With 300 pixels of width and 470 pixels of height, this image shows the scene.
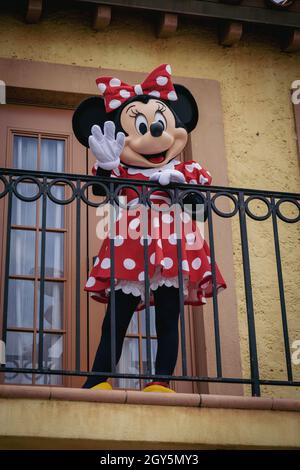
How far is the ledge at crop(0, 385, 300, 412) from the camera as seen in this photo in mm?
5984

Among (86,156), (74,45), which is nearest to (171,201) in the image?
(86,156)

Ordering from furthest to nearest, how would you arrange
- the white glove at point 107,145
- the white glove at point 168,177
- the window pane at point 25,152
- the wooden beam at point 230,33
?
the wooden beam at point 230,33, the window pane at point 25,152, the white glove at point 168,177, the white glove at point 107,145

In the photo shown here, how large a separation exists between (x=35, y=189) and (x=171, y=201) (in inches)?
62.2

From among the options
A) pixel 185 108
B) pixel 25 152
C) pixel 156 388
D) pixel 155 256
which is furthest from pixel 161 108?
pixel 156 388

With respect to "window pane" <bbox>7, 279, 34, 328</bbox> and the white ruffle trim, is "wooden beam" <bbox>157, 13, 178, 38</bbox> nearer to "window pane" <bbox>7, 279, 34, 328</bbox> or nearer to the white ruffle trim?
"window pane" <bbox>7, 279, 34, 328</bbox>

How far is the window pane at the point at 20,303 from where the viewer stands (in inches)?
298

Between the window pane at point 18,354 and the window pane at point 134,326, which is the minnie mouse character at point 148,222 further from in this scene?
the window pane at point 18,354

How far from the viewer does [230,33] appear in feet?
28.1

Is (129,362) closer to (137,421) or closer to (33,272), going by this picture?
(33,272)

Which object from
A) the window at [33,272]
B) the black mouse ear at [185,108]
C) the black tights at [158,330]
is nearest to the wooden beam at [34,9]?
the window at [33,272]

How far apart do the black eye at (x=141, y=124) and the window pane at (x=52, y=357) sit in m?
1.56

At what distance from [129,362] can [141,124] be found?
1.69m

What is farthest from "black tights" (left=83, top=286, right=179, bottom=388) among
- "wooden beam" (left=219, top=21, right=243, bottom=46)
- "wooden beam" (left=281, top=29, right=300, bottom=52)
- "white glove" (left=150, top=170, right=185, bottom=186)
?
"wooden beam" (left=281, top=29, right=300, bottom=52)

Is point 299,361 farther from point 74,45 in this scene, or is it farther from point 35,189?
point 74,45
